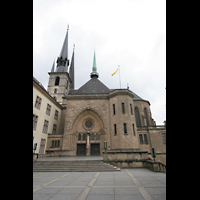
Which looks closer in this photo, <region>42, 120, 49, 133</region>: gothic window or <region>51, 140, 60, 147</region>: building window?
<region>42, 120, 49, 133</region>: gothic window

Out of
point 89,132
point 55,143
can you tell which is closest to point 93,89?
point 89,132

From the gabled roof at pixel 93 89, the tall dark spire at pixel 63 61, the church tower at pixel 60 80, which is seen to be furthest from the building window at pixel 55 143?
the tall dark spire at pixel 63 61

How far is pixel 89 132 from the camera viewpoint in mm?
22516

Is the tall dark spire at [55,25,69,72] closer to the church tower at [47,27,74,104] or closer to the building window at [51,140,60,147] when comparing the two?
the church tower at [47,27,74,104]

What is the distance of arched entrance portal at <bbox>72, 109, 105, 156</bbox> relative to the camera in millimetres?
21750

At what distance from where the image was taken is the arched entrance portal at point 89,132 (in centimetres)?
2175

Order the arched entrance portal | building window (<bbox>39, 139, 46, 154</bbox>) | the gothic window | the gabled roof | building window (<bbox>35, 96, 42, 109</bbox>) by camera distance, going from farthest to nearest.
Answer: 1. the gabled roof
2. the arched entrance portal
3. the gothic window
4. building window (<bbox>39, 139, 46, 154</bbox>)
5. building window (<bbox>35, 96, 42, 109</bbox>)

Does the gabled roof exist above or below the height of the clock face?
above

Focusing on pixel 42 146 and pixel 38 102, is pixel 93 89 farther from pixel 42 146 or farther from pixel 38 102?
pixel 42 146

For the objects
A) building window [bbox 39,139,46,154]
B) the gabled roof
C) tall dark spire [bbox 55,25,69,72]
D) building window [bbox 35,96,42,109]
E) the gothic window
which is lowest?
building window [bbox 39,139,46,154]

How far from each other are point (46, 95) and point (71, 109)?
5064 mm

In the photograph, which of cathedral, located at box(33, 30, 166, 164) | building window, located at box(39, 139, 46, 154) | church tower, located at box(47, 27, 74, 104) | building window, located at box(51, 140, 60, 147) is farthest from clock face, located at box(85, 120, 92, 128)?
church tower, located at box(47, 27, 74, 104)

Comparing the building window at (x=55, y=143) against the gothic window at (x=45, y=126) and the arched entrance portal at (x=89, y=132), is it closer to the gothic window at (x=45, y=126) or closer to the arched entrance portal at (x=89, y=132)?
the gothic window at (x=45, y=126)
